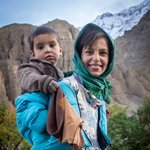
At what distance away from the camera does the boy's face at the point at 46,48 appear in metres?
2.14

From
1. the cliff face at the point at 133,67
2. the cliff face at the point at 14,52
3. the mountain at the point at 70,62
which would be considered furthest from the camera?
the cliff face at the point at 133,67

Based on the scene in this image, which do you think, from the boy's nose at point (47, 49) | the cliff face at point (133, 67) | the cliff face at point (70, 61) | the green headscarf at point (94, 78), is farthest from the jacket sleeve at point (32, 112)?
the cliff face at point (133, 67)

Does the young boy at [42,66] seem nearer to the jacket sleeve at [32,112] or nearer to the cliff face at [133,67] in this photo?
the jacket sleeve at [32,112]

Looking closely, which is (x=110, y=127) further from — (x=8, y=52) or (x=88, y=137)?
(x=8, y=52)

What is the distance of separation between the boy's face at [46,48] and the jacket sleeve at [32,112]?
1.18ft

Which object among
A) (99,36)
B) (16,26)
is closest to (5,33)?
(16,26)

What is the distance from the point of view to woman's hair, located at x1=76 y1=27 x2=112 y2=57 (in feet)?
Result: 6.70

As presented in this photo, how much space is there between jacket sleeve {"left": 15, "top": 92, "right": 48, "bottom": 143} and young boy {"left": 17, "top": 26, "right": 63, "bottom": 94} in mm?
48

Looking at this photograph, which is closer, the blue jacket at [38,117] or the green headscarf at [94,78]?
the blue jacket at [38,117]

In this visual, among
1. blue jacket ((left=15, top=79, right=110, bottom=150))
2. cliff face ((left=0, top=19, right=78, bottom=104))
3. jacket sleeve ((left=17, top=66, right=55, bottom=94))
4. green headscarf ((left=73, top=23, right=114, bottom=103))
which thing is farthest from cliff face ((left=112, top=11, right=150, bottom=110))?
blue jacket ((left=15, top=79, right=110, bottom=150))

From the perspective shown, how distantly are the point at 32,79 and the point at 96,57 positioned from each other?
0.40 m

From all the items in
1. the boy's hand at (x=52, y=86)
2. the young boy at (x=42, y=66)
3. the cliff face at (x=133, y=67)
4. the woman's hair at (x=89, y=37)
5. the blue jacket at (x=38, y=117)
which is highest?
the woman's hair at (x=89, y=37)

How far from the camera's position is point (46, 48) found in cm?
214

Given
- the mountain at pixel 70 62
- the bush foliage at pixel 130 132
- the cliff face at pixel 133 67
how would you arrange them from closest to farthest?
1. the bush foliage at pixel 130 132
2. the mountain at pixel 70 62
3. the cliff face at pixel 133 67
